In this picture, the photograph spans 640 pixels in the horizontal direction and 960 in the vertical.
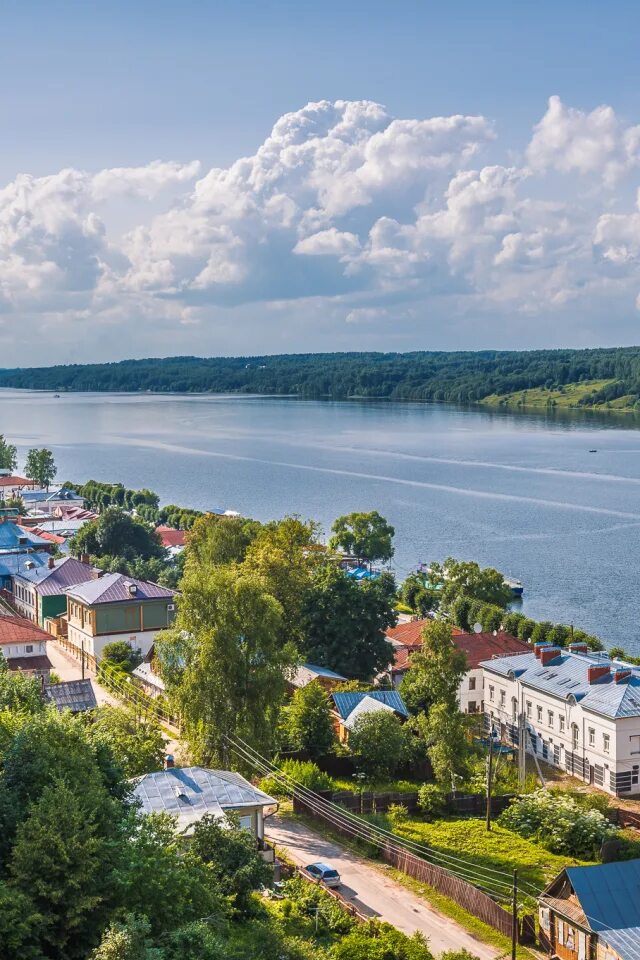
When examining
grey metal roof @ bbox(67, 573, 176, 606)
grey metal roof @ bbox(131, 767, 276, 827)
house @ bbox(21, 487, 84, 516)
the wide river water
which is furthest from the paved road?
house @ bbox(21, 487, 84, 516)

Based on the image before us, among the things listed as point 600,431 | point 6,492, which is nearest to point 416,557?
point 6,492

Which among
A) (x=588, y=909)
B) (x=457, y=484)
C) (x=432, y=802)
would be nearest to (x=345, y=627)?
(x=432, y=802)

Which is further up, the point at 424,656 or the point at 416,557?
the point at 424,656

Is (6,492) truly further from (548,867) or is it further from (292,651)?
(548,867)

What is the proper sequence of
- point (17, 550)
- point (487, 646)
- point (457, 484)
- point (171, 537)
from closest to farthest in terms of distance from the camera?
point (487, 646), point (17, 550), point (171, 537), point (457, 484)

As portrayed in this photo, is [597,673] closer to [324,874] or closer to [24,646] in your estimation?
[324,874]

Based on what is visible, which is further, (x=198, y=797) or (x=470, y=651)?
(x=470, y=651)

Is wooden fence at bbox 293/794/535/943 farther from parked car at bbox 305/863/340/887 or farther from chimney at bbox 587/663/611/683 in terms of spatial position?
chimney at bbox 587/663/611/683
